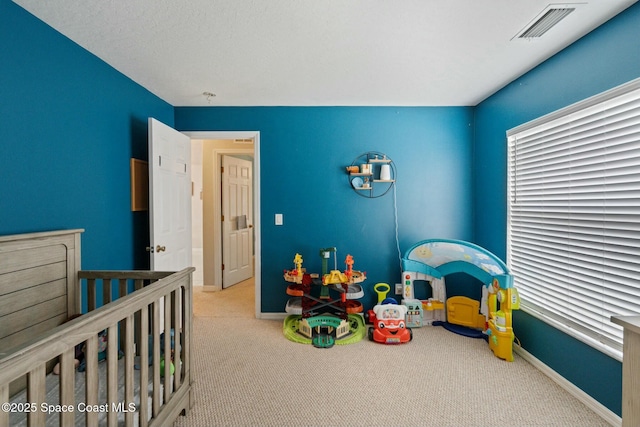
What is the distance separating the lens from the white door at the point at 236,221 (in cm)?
451

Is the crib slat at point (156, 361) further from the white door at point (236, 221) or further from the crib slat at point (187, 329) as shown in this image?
the white door at point (236, 221)

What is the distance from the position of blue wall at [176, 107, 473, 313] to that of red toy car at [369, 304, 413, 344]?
568 mm

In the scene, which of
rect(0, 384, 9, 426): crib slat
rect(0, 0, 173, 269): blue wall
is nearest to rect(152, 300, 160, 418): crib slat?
rect(0, 384, 9, 426): crib slat

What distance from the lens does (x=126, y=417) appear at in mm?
1269

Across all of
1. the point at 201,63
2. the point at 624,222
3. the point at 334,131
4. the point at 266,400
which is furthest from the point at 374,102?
the point at 266,400

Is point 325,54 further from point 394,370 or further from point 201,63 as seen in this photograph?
point 394,370

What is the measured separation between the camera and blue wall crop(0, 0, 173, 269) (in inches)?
62.9

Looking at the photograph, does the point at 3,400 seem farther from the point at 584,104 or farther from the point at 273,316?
the point at 584,104

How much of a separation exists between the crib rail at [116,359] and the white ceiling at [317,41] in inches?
59.5

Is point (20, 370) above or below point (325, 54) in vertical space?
below

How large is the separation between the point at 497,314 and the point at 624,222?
1158 mm

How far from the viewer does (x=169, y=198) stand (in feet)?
9.31

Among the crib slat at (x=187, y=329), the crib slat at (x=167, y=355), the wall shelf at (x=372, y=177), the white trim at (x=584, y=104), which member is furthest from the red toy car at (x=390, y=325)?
the white trim at (x=584, y=104)

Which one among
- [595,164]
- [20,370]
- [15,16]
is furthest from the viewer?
[595,164]
